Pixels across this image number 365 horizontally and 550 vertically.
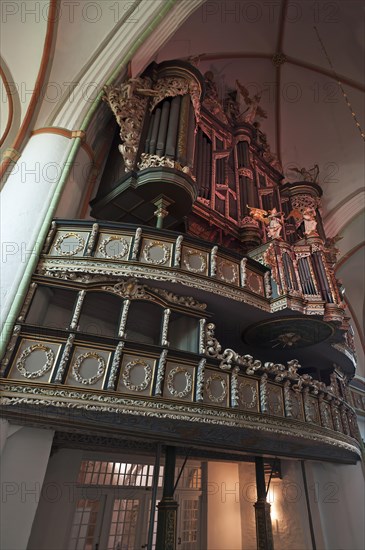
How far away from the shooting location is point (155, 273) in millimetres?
5551

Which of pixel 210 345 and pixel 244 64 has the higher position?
pixel 244 64

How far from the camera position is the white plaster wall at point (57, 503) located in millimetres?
5207

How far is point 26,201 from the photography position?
242 inches

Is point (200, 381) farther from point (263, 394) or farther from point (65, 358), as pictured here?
point (65, 358)

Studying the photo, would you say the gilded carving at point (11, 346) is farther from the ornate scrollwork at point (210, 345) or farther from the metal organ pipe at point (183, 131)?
the metal organ pipe at point (183, 131)

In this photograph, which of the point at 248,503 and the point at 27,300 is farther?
the point at 248,503

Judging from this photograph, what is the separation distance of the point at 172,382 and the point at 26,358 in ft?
Answer: 6.79

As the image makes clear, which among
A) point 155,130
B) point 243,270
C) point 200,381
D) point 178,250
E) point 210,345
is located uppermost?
point 155,130

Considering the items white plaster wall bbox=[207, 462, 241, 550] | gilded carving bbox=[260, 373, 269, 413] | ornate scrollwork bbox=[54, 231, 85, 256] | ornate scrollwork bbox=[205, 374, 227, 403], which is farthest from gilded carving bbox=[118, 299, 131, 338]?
white plaster wall bbox=[207, 462, 241, 550]

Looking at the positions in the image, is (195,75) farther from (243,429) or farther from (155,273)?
(243,429)

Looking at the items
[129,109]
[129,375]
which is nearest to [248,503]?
[129,375]

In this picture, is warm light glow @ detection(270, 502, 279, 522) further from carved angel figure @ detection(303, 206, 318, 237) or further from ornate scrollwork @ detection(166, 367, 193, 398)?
carved angel figure @ detection(303, 206, 318, 237)

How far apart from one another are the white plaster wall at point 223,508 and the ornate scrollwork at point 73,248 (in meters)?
5.95

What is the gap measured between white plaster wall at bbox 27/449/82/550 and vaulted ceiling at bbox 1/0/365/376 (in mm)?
6566
